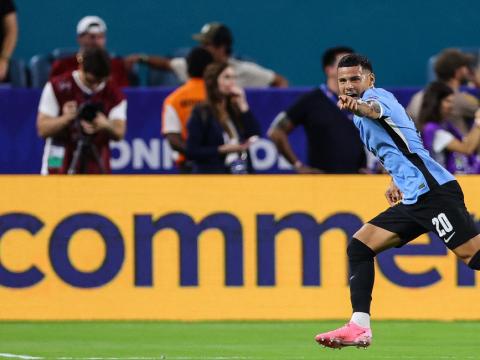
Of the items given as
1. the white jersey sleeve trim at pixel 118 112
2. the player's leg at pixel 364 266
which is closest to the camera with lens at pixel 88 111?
the white jersey sleeve trim at pixel 118 112

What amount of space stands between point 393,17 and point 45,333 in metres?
8.88

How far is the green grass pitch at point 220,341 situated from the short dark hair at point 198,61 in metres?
3.01

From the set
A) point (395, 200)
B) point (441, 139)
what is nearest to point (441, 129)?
point (441, 139)

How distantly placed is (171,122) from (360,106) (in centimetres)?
556

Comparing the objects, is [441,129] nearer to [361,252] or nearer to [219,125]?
[219,125]

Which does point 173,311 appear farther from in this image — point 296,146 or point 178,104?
point 296,146

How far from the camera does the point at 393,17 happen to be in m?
18.8

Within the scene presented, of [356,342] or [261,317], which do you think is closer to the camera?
[356,342]

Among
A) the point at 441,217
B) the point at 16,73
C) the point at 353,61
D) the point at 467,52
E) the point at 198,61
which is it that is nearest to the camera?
the point at 353,61

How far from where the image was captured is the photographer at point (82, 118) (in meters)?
13.0

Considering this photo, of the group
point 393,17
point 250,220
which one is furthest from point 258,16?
point 250,220

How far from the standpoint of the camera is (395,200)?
945cm

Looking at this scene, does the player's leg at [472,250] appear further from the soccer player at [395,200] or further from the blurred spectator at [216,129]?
the blurred spectator at [216,129]

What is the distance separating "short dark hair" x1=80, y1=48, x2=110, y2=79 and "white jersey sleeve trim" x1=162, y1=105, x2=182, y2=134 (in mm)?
1159
